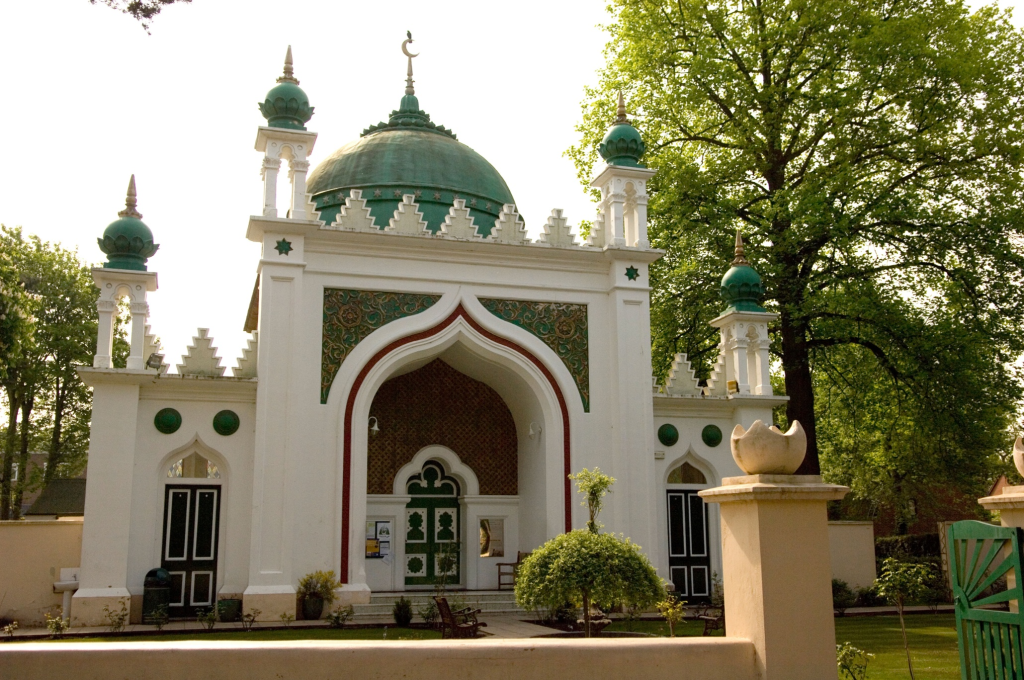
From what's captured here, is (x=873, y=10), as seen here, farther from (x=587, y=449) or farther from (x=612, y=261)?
(x=587, y=449)

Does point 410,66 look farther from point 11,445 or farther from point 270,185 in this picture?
point 11,445

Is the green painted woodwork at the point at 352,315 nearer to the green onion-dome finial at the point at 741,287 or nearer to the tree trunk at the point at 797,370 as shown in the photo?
the green onion-dome finial at the point at 741,287

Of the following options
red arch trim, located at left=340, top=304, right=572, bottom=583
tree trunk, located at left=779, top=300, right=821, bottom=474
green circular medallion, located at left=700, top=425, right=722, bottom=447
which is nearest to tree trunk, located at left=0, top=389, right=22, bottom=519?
red arch trim, located at left=340, top=304, right=572, bottom=583

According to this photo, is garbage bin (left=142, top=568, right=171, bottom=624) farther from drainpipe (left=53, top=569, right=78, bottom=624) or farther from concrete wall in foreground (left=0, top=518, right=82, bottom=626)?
concrete wall in foreground (left=0, top=518, right=82, bottom=626)

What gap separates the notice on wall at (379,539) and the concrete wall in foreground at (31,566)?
4.93 metres

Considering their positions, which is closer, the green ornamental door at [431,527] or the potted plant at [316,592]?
the potted plant at [316,592]

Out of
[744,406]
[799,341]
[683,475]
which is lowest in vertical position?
[683,475]

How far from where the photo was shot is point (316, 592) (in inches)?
547

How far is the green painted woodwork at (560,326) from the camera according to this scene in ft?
53.6

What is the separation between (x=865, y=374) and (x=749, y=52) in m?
7.55

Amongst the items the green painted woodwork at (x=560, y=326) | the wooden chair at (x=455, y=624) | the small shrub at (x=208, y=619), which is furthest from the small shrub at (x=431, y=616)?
the green painted woodwork at (x=560, y=326)

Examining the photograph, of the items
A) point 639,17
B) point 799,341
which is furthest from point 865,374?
point 639,17

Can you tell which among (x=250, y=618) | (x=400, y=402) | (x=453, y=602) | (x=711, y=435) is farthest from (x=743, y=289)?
(x=250, y=618)

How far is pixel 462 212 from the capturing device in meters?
16.3
